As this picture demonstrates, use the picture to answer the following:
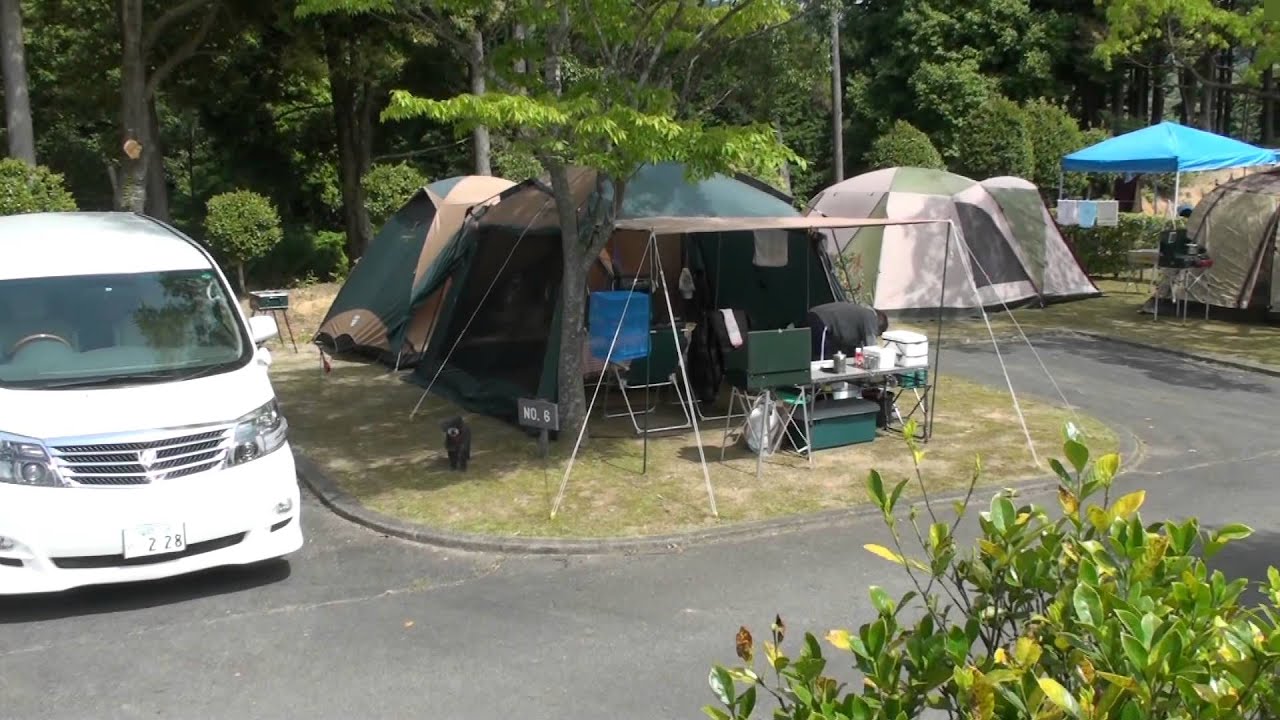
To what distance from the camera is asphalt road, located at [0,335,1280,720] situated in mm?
4574

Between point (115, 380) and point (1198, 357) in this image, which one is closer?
point (115, 380)

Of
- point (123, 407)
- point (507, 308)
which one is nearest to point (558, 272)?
point (507, 308)

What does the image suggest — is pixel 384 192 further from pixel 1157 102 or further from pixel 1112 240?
pixel 1157 102

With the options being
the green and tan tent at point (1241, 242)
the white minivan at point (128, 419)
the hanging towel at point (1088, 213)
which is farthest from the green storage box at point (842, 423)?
the hanging towel at point (1088, 213)

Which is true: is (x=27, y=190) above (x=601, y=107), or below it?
below

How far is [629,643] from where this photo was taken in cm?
512

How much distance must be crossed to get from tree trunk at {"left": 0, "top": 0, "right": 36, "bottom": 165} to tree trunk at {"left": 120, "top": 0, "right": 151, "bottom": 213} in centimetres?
125

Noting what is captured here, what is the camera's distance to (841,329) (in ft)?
28.9

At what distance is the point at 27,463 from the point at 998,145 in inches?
867

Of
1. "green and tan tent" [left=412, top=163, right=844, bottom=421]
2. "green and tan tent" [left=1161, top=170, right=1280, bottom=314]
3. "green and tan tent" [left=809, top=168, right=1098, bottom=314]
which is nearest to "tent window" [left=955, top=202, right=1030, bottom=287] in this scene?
"green and tan tent" [left=809, top=168, right=1098, bottom=314]

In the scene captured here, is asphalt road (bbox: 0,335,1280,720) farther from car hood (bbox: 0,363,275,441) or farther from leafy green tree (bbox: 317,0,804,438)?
leafy green tree (bbox: 317,0,804,438)

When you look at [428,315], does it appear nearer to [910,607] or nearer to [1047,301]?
[910,607]

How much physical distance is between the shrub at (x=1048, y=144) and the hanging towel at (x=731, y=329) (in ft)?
60.6

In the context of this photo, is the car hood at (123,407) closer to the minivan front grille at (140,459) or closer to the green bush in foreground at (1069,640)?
the minivan front grille at (140,459)
